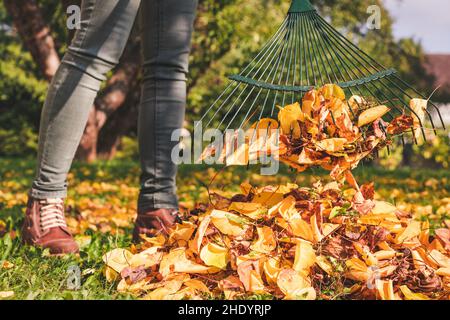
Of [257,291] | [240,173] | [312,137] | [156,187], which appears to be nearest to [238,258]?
[257,291]

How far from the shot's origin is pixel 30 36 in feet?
21.3

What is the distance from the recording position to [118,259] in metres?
1.71

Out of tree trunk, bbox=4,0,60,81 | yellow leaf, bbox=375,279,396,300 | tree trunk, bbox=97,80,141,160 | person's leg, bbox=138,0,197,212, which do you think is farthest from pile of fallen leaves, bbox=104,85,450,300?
tree trunk, bbox=97,80,141,160

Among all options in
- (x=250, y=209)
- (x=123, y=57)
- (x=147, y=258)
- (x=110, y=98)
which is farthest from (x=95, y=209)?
(x=110, y=98)

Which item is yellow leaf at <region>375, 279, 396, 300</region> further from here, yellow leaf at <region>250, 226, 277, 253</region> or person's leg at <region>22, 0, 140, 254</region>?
person's leg at <region>22, 0, 140, 254</region>

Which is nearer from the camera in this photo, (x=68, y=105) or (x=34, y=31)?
(x=68, y=105)

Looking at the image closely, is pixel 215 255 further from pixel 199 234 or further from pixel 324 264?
pixel 324 264

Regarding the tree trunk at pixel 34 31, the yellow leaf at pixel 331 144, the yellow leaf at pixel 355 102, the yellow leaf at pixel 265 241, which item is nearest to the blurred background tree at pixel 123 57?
the tree trunk at pixel 34 31

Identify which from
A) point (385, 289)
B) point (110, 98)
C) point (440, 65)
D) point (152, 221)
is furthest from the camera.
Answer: point (440, 65)

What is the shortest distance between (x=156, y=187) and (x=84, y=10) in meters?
0.70

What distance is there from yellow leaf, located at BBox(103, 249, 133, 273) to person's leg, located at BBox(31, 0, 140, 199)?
441 mm

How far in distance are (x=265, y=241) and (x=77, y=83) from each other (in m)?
0.88

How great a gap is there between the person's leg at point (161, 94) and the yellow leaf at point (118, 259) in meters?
0.44

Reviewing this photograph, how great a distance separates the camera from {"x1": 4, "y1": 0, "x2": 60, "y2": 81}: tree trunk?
19.5ft
